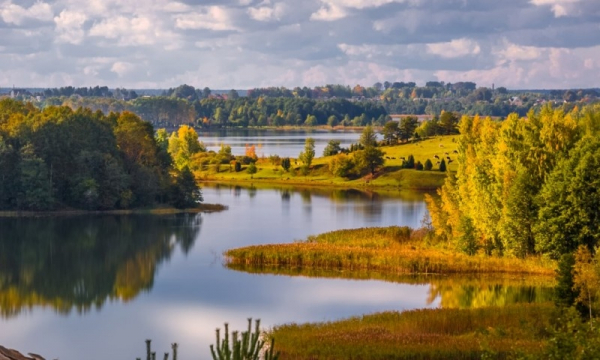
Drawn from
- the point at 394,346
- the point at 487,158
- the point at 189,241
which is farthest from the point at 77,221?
the point at 394,346

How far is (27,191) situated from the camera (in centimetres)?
7681

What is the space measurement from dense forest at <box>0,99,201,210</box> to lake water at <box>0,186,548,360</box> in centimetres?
549

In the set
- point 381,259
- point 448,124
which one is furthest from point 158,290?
point 448,124

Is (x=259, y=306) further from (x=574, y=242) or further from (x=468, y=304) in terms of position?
(x=574, y=242)

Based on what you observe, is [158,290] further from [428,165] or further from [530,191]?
[428,165]

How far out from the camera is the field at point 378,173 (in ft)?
354

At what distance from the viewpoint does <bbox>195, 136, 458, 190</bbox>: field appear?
10788cm

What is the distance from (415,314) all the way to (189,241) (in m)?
29.0

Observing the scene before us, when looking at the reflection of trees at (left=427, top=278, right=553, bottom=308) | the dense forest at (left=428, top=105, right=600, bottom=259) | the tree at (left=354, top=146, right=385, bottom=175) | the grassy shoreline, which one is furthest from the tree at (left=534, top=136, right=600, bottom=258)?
the tree at (left=354, top=146, right=385, bottom=175)

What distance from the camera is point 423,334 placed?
108 ft

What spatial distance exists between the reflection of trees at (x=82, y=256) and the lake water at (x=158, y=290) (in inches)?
2.7

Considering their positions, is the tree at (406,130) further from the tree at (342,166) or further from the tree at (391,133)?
the tree at (342,166)

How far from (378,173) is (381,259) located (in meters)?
63.2

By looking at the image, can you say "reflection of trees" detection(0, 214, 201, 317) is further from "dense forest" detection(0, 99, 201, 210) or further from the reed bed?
the reed bed
